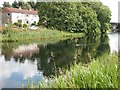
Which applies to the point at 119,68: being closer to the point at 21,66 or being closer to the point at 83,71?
the point at 83,71

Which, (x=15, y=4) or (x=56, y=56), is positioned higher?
(x=15, y=4)

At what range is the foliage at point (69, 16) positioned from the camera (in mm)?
41906

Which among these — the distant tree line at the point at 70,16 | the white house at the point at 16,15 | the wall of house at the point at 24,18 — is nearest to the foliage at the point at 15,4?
the wall of house at the point at 24,18

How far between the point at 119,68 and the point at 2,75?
5490 millimetres

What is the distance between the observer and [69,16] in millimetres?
42969

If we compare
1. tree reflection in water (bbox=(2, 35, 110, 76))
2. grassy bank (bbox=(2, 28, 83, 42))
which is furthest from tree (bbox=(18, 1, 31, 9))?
tree reflection in water (bbox=(2, 35, 110, 76))

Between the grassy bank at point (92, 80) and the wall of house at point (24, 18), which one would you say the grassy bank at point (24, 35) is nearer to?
the wall of house at point (24, 18)

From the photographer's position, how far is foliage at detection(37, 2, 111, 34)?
41.9 m

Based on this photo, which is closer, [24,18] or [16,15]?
[16,15]

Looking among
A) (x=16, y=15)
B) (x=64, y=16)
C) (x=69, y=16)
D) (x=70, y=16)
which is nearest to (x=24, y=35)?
(x=64, y=16)

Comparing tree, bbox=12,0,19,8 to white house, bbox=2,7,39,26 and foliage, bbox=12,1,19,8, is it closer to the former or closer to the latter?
foliage, bbox=12,1,19,8

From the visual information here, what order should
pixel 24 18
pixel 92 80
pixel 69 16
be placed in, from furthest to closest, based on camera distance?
pixel 24 18 < pixel 69 16 < pixel 92 80

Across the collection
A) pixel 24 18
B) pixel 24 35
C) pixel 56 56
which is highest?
pixel 56 56

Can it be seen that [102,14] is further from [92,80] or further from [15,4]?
[92,80]
